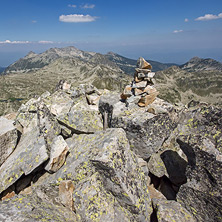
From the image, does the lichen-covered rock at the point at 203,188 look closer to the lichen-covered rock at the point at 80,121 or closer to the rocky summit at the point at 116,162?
the rocky summit at the point at 116,162

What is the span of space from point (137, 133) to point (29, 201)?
8.24 meters

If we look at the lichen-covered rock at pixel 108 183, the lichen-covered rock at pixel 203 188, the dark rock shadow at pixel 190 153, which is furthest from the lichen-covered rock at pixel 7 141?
the lichen-covered rock at pixel 203 188

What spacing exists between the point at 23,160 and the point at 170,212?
33.4 ft

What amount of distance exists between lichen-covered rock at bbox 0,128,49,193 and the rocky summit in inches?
2.6

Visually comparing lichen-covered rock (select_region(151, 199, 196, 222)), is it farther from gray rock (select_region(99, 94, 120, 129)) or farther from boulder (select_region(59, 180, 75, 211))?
gray rock (select_region(99, 94, 120, 129))

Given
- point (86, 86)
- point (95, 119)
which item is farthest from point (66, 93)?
point (95, 119)

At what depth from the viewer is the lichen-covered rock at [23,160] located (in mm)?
10285

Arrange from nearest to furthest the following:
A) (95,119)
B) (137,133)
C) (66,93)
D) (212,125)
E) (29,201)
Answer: (29,201)
(212,125)
(137,133)
(95,119)
(66,93)

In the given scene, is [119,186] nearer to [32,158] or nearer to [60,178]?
[60,178]

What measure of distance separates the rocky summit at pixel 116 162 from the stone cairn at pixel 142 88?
0.31ft

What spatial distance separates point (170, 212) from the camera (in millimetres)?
9312

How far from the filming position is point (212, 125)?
11.6 m

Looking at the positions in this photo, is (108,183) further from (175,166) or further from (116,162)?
(175,166)

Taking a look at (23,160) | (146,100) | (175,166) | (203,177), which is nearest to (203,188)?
(203,177)
